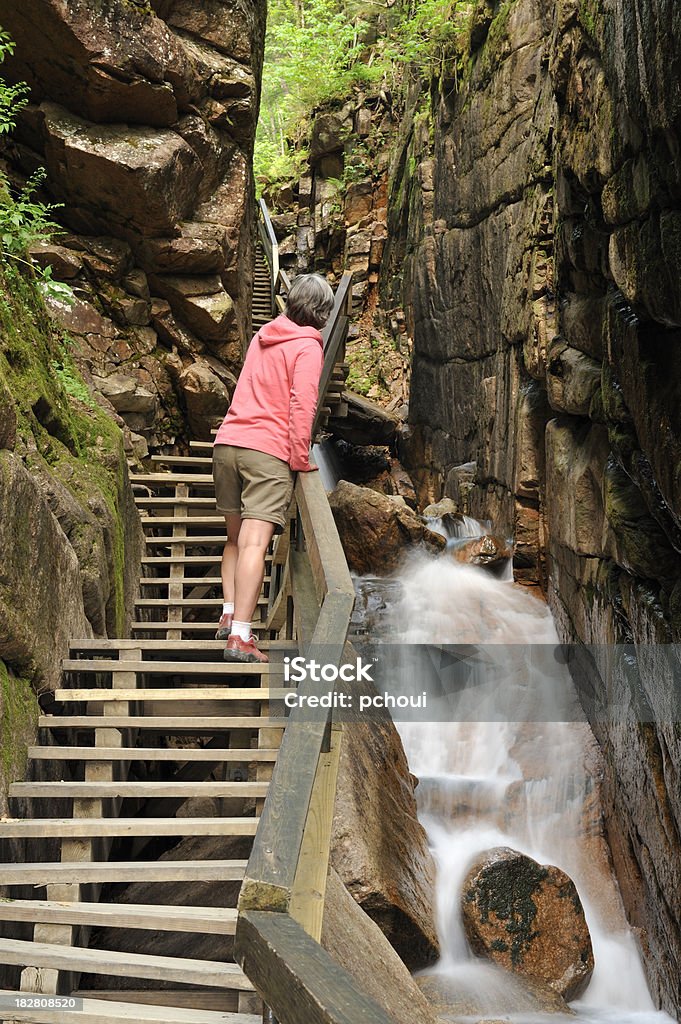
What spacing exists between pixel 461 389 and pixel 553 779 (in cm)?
807

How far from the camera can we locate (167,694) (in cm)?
423

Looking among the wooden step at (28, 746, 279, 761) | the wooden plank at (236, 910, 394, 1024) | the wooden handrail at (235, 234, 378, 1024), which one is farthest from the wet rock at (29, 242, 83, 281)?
the wooden plank at (236, 910, 394, 1024)

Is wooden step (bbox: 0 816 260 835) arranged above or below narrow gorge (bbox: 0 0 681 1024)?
below

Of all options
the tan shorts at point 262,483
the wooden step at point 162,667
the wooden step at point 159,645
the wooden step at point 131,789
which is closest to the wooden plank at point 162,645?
the wooden step at point 159,645

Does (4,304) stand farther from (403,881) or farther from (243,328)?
(243,328)

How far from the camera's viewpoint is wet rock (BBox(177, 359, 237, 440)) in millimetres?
10727

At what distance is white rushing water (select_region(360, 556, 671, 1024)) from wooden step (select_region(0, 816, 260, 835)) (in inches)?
99.2

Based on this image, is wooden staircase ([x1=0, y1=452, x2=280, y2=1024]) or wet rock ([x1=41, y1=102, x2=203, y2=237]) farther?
wet rock ([x1=41, y1=102, x2=203, y2=237])

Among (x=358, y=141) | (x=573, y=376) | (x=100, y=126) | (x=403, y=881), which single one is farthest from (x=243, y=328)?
(x=358, y=141)

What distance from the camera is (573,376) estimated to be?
809 centimetres

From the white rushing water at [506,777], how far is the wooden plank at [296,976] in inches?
162

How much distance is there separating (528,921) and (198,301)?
331 inches

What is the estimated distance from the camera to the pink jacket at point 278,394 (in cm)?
404

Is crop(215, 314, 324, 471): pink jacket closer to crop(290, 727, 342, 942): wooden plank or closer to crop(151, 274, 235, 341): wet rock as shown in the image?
crop(290, 727, 342, 942): wooden plank
